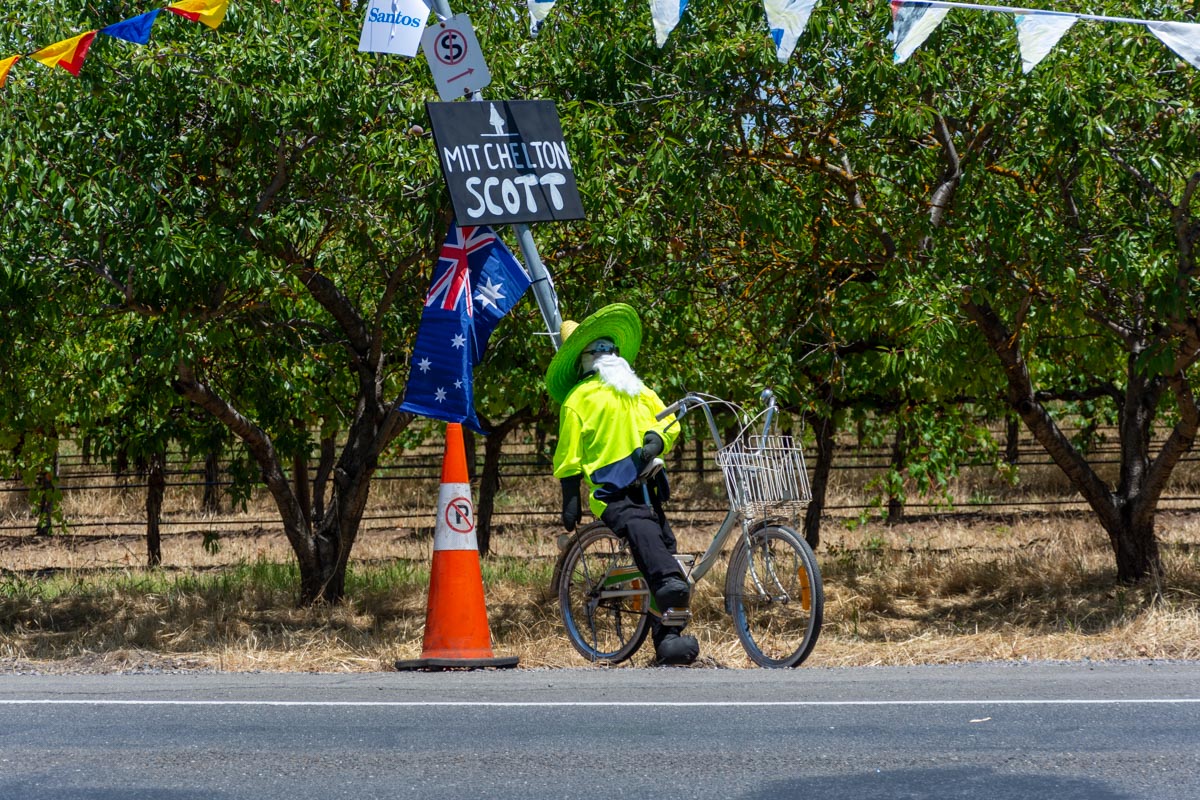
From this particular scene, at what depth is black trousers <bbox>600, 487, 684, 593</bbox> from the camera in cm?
760

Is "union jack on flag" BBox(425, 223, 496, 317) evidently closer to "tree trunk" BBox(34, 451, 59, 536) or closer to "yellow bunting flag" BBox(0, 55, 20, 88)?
"yellow bunting flag" BBox(0, 55, 20, 88)

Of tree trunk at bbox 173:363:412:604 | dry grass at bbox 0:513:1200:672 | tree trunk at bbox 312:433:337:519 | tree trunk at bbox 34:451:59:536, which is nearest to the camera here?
dry grass at bbox 0:513:1200:672

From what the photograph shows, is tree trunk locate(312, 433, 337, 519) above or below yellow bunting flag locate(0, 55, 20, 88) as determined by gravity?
below

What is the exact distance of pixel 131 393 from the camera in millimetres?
12977

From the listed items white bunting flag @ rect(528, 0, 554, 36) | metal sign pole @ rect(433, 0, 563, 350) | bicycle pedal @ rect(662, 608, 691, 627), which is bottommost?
bicycle pedal @ rect(662, 608, 691, 627)

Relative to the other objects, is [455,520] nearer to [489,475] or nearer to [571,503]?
[571,503]

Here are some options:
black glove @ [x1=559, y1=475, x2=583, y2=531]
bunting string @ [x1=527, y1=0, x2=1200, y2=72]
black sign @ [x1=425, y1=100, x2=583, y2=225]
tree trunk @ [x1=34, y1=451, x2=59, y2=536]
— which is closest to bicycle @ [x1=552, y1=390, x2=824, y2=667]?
black glove @ [x1=559, y1=475, x2=583, y2=531]

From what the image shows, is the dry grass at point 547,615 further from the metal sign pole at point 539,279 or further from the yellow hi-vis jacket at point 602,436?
the metal sign pole at point 539,279

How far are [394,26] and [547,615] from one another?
4678mm

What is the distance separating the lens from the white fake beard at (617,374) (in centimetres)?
774

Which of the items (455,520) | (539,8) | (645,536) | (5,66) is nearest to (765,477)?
(645,536)

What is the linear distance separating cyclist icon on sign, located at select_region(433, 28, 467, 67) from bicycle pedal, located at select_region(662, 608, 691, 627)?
12.1ft

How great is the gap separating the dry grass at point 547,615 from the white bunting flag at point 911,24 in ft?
12.1

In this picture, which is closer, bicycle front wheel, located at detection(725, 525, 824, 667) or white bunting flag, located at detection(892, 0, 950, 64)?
bicycle front wheel, located at detection(725, 525, 824, 667)
